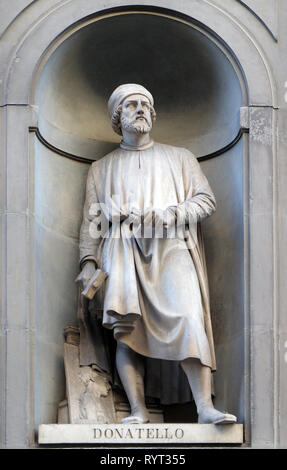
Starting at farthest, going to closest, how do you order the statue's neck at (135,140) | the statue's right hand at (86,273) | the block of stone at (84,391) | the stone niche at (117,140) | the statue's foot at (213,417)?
the statue's neck at (135,140) < the stone niche at (117,140) < the statue's right hand at (86,273) < the block of stone at (84,391) < the statue's foot at (213,417)

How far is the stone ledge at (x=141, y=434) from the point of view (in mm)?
13617

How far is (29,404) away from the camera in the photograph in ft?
45.3

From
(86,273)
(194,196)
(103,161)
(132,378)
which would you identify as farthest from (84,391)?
(103,161)

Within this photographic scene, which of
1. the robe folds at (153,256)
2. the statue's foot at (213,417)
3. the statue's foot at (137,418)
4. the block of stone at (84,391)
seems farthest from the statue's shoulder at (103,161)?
the statue's foot at (213,417)

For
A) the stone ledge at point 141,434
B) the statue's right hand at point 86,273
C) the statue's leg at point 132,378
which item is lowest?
the stone ledge at point 141,434

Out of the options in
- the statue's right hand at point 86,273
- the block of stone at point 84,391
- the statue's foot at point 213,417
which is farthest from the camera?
the statue's right hand at point 86,273

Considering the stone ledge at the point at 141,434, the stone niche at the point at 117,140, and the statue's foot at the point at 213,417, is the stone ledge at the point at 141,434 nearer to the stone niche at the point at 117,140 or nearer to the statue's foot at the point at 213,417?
the statue's foot at the point at 213,417

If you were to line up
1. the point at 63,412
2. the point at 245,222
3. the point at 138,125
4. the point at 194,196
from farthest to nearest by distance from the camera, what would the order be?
the point at 138,125 < the point at 194,196 < the point at 245,222 < the point at 63,412

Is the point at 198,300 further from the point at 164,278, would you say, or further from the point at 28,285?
the point at 28,285

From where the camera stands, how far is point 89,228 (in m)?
14.5

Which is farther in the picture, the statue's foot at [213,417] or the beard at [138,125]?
the beard at [138,125]

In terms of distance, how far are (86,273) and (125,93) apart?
1.49m

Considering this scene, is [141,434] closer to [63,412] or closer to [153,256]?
[63,412]
